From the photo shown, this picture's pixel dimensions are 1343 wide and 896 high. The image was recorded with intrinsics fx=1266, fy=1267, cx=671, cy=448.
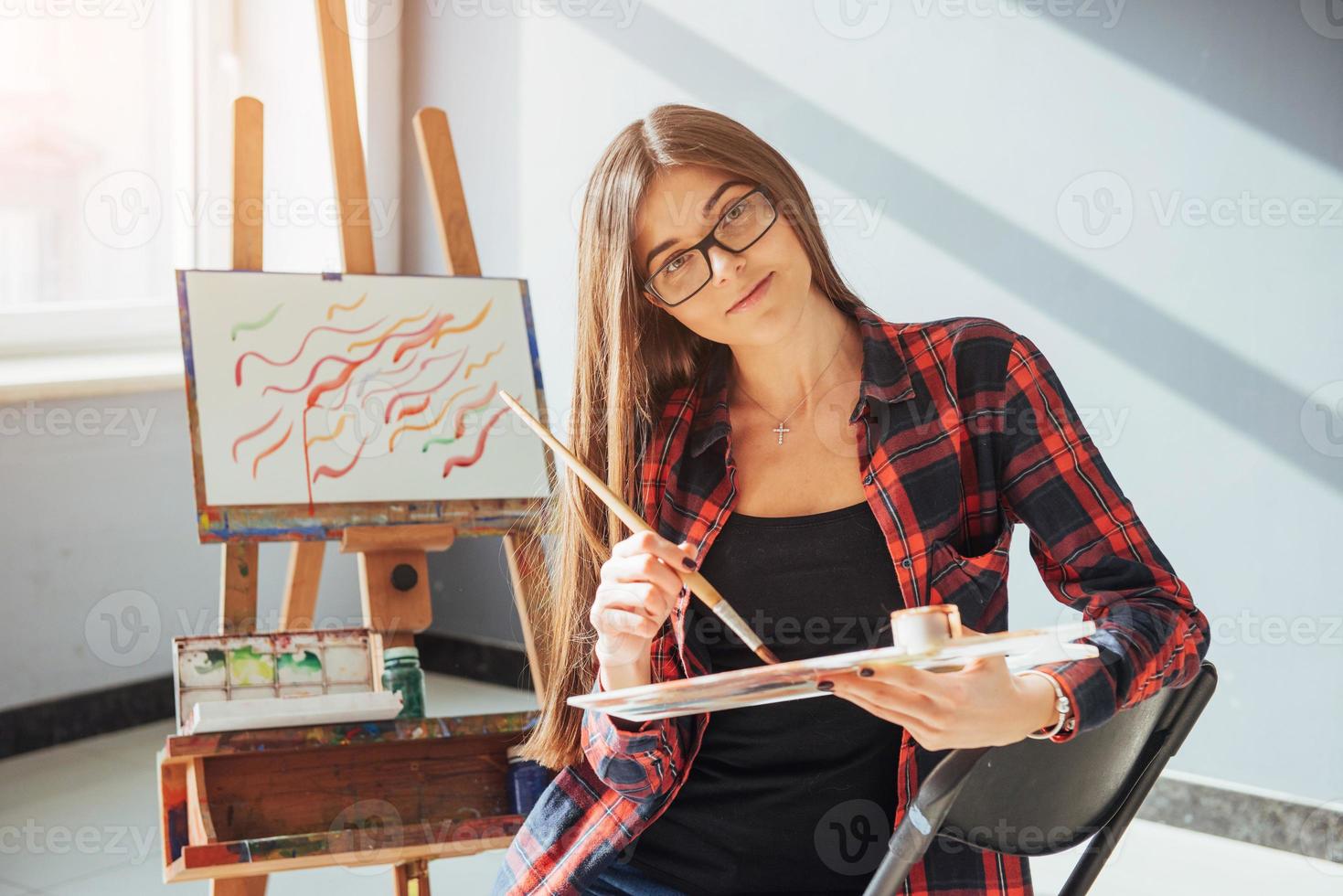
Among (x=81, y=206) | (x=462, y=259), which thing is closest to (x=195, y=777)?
(x=462, y=259)

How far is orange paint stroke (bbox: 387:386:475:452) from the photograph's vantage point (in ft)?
7.44

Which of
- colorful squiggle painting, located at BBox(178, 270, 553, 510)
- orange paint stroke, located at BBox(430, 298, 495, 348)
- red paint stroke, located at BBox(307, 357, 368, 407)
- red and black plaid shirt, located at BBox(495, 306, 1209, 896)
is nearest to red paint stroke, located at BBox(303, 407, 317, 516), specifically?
colorful squiggle painting, located at BBox(178, 270, 553, 510)

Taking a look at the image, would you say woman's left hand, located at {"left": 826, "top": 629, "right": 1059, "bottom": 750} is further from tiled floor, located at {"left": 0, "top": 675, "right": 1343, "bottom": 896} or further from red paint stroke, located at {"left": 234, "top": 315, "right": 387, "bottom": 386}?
tiled floor, located at {"left": 0, "top": 675, "right": 1343, "bottom": 896}

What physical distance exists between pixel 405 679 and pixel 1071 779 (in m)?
1.08

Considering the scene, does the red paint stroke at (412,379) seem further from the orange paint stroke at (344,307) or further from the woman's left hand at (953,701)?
the woman's left hand at (953,701)

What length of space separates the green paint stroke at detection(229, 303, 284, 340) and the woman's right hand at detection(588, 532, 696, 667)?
51.4 inches

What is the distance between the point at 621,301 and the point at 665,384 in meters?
0.15

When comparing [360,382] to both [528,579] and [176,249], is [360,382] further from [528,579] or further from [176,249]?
[176,249]

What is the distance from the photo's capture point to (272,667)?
72.3 inches

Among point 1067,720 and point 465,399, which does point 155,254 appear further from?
point 1067,720

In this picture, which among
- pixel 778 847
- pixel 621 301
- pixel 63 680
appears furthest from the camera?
pixel 63 680

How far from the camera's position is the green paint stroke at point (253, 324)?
7.30 feet

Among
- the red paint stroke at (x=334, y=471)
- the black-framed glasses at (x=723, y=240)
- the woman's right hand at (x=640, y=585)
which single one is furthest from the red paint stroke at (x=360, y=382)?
the woman's right hand at (x=640, y=585)

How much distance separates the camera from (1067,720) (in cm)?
101
